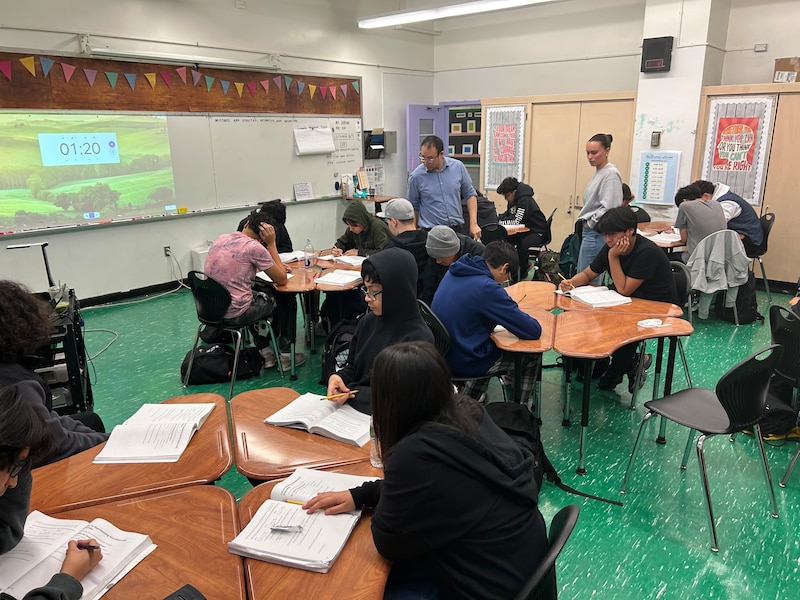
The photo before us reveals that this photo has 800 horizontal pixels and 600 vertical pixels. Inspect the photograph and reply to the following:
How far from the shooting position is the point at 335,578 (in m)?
1.28

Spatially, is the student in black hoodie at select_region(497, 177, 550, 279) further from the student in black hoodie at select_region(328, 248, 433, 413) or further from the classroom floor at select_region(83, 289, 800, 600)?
the student in black hoodie at select_region(328, 248, 433, 413)

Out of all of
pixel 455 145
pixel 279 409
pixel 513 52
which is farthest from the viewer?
pixel 455 145

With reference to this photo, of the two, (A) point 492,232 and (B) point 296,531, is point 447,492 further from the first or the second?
(A) point 492,232

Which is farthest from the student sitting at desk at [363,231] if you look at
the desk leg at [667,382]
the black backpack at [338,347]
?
the desk leg at [667,382]

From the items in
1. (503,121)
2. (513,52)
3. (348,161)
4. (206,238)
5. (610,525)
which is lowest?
(610,525)

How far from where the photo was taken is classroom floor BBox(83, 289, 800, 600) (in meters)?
2.18

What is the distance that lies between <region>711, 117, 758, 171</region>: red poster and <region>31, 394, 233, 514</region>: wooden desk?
20.4 ft

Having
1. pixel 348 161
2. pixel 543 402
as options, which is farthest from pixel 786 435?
pixel 348 161

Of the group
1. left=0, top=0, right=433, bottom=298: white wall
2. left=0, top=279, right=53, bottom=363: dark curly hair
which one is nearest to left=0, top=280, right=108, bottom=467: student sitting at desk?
left=0, top=279, right=53, bottom=363: dark curly hair

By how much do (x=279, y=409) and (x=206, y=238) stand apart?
502cm

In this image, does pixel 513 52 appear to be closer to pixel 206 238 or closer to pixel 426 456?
pixel 206 238

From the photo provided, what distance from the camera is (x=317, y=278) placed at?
411 centimetres

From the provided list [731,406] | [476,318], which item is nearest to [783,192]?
[731,406]

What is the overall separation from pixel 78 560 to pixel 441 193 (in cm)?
423
